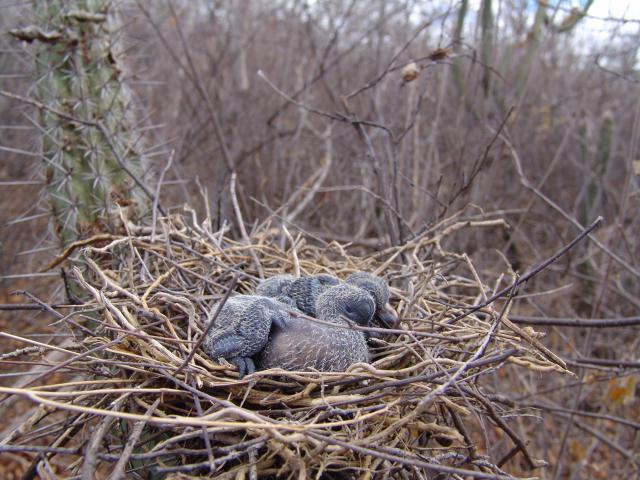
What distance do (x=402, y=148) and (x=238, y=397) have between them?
2071 millimetres

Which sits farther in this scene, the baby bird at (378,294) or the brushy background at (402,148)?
the brushy background at (402,148)

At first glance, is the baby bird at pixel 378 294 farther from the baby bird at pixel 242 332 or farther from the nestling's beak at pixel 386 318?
the baby bird at pixel 242 332

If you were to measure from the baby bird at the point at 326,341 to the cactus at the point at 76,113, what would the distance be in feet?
3.49

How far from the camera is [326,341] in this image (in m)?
1.65

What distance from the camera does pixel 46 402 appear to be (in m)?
0.98

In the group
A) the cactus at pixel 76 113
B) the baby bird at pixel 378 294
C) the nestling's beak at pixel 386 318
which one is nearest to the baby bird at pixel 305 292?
the baby bird at pixel 378 294

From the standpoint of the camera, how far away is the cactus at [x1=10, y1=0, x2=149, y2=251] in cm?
220

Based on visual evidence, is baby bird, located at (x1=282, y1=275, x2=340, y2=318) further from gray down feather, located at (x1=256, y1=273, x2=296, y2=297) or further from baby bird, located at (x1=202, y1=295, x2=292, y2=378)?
baby bird, located at (x1=202, y1=295, x2=292, y2=378)

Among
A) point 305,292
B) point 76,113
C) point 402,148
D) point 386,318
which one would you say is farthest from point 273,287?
point 402,148

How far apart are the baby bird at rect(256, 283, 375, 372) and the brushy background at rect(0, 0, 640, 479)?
77cm

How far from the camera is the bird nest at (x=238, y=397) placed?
113 cm

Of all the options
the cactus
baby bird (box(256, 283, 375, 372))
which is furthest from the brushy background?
baby bird (box(256, 283, 375, 372))

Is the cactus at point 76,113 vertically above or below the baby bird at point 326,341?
above

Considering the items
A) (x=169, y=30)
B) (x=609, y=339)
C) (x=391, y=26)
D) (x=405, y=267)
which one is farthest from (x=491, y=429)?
(x=169, y=30)
